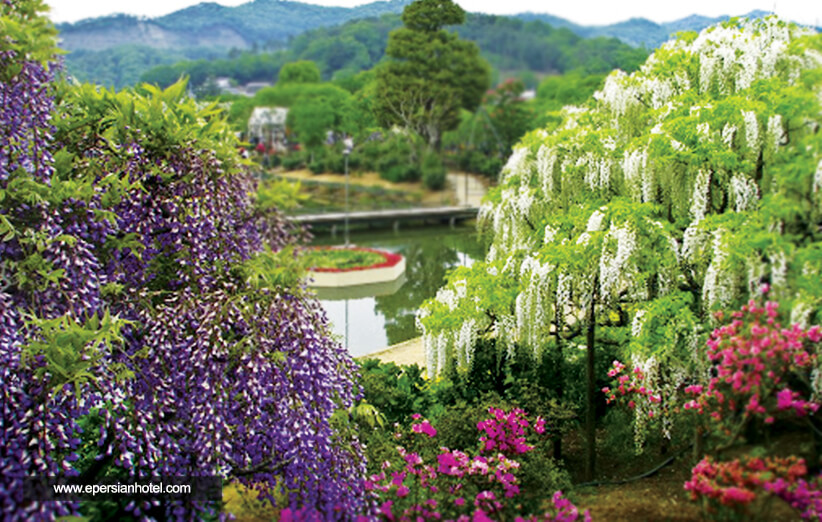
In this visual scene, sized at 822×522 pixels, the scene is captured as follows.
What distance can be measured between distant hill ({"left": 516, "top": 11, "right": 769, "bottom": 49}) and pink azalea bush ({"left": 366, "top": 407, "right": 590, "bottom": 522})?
12035 mm

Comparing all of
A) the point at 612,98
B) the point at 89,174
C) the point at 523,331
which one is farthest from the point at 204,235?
the point at 612,98

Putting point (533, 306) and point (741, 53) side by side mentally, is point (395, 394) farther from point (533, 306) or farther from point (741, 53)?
point (741, 53)

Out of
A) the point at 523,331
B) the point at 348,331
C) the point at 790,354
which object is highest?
the point at 790,354

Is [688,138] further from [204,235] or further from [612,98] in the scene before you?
Answer: [204,235]

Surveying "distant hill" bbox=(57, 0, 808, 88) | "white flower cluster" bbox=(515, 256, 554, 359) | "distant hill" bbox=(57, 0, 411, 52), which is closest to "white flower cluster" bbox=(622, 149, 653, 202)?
"white flower cluster" bbox=(515, 256, 554, 359)

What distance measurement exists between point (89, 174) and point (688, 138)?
7657 mm

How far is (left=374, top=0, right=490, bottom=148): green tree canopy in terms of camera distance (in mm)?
60719

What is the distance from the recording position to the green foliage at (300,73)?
86.1 meters

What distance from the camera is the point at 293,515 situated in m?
8.38

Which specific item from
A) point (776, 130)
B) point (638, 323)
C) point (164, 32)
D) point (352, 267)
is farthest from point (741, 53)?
point (164, 32)

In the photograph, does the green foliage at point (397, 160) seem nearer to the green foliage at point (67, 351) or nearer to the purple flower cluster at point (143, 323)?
the purple flower cluster at point (143, 323)

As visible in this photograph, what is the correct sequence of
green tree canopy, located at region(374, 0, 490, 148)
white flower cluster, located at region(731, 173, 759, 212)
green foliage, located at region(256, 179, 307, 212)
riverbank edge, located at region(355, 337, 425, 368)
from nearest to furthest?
white flower cluster, located at region(731, 173, 759, 212), green foliage, located at region(256, 179, 307, 212), riverbank edge, located at region(355, 337, 425, 368), green tree canopy, located at region(374, 0, 490, 148)

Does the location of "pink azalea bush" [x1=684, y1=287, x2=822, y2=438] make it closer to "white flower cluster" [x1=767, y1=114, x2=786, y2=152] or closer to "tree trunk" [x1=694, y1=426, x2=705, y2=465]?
"tree trunk" [x1=694, y1=426, x2=705, y2=465]

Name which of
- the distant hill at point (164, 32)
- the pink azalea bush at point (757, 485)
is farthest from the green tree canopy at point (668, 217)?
the distant hill at point (164, 32)
